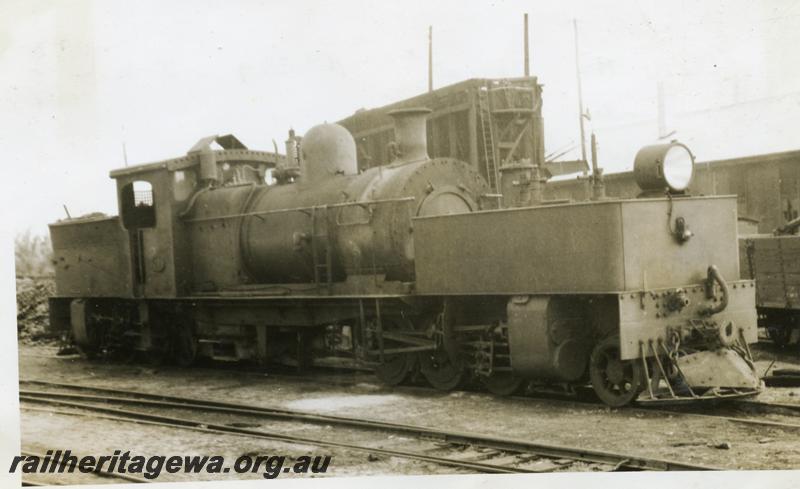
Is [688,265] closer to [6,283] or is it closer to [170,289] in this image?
[6,283]

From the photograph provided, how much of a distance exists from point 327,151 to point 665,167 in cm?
458

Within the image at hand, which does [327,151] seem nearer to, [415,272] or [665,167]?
[415,272]

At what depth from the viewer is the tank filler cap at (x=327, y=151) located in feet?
36.8

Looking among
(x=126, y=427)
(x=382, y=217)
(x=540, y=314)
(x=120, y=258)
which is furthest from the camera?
(x=120, y=258)

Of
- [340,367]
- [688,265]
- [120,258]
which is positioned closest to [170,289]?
[120,258]

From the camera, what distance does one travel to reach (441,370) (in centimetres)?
989

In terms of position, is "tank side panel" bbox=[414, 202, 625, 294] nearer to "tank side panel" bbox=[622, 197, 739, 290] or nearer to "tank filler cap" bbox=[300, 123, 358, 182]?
"tank side panel" bbox=[622, 197, 739, 290]

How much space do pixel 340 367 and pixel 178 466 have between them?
5.20 metres

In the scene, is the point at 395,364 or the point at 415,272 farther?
the point at 395,364

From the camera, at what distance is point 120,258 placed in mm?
13273

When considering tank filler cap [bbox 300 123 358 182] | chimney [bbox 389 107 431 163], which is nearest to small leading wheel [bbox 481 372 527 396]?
chimney [bbox 389 107 431 163]

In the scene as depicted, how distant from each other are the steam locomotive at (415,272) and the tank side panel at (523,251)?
0.02 meters

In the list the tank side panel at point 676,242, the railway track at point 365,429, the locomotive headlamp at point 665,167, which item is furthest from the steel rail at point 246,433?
the locomotive headlamp at point 665,167

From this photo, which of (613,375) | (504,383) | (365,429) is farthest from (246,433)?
(613,375)
